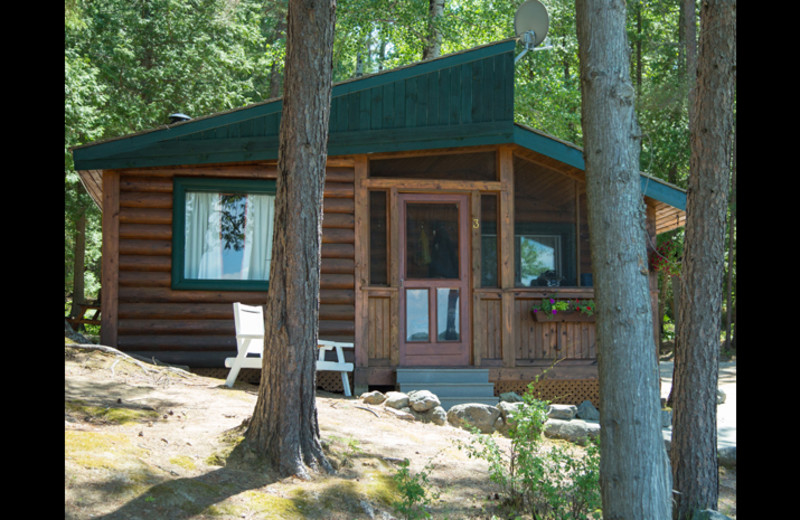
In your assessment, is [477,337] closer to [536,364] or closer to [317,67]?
[536,364]

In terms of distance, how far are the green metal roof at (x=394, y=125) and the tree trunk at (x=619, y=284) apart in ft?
19.5

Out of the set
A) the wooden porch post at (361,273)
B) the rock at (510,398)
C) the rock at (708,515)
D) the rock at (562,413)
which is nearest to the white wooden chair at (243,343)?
the wooden porch post at (361,273)

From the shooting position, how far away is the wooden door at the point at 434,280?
9766mm

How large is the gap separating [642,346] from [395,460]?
9.18ft

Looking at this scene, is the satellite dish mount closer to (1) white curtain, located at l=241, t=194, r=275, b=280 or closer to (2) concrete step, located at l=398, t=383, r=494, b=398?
(1) white curtain, located at l=241, t=194, r=275, b=280

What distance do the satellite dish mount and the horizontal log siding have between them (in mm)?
3530

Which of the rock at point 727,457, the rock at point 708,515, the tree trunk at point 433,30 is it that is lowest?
the rock at point 727,457

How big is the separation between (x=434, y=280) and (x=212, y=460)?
17.4 ft

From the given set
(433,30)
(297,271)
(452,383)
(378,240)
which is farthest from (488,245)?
(433,30)

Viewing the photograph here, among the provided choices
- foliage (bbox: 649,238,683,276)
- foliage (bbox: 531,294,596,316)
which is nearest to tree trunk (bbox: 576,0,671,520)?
foliage (bbox: 531,294,596,316)

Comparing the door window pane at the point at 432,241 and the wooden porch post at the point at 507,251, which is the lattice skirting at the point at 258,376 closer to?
the door window pane at the point at 432,241

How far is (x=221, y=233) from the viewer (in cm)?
973

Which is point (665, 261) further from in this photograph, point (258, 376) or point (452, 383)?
point (258, 376)

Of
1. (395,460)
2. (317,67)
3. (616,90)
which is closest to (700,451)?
A: (395,460)
